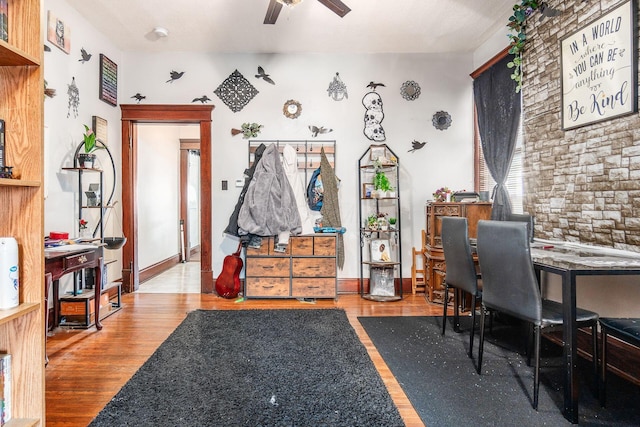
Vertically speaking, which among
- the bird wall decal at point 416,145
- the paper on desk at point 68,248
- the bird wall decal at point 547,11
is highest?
A: the bird wall decal at point 547,11

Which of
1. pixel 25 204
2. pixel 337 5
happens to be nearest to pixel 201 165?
pixel 337 5

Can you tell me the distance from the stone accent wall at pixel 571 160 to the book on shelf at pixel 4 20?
3.00 m

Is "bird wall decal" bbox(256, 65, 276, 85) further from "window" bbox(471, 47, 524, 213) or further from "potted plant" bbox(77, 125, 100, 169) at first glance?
"window" bbox(471, 47, 524, 213)

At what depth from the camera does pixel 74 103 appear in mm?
3324

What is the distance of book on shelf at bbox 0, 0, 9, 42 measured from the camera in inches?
44.5

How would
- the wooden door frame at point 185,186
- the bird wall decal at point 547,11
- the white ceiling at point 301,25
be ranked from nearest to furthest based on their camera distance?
1. the bird wall decal at point 547,11
2. the white ceiling at point 301,25
3. the wooden door frame at point 185,186

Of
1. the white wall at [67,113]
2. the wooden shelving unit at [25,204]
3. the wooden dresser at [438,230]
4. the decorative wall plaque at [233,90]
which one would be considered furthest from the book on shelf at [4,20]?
the wooden dresser at [438,230]

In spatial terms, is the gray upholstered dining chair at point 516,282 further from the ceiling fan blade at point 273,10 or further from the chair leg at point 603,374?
the ceiling fan blade at point 273,10

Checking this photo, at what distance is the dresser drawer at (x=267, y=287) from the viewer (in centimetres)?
381

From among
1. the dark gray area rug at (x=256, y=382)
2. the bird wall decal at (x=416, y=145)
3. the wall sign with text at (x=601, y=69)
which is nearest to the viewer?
the dark gray area rug at (x=256, y=382)

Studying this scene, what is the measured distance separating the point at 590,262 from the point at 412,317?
5.56 feet

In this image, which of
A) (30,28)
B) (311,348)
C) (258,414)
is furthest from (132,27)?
(258,414)

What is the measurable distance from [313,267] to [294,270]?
20cm

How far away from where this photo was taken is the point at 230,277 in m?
3.91
